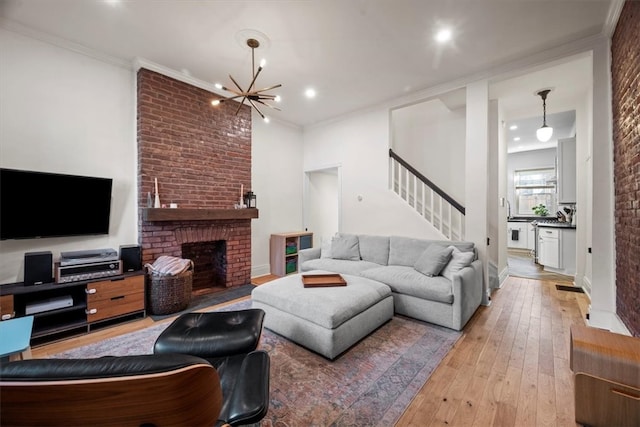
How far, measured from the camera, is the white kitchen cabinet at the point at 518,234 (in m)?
7.55

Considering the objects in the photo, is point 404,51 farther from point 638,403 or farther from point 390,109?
point 638,403

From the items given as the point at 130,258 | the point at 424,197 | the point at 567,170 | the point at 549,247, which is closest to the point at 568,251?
the point at 549,247

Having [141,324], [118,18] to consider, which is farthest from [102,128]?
[141,324]

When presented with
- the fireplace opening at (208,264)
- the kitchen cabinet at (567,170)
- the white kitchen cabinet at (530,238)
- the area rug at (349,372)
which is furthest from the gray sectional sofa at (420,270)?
the white kitchen cabinet at (530,238)

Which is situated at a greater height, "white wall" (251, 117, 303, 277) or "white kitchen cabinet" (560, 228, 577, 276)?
"white wall" (251, 117, 303, 277)

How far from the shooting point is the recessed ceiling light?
8.68ft

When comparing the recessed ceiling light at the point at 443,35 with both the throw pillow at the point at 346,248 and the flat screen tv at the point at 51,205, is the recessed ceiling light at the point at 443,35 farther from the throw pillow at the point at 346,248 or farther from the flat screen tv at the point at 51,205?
the flat screen tv at the point at 51,205

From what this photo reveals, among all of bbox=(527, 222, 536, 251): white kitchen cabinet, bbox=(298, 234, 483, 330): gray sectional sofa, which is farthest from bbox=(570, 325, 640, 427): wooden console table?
bbox=(527, 222, 536, 251): white kitchen cabinet

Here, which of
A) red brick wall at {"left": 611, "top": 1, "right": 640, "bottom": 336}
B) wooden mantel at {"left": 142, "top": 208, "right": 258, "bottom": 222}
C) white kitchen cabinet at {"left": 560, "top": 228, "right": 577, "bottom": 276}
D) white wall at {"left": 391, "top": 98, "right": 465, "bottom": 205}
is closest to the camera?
red brick wall at {"left": 611, "top": 1, "right": 640, "bottom": 336}

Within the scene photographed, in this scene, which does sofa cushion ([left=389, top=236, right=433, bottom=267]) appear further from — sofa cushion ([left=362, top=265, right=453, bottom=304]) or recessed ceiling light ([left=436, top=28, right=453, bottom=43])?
recessed ceiling light ([left=436, top=28, right=453, bottom=43])

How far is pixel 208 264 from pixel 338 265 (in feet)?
7.23

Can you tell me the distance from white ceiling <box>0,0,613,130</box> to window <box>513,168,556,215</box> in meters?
5.00

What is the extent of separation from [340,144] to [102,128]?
11.9ft

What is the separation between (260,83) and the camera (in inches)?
147
